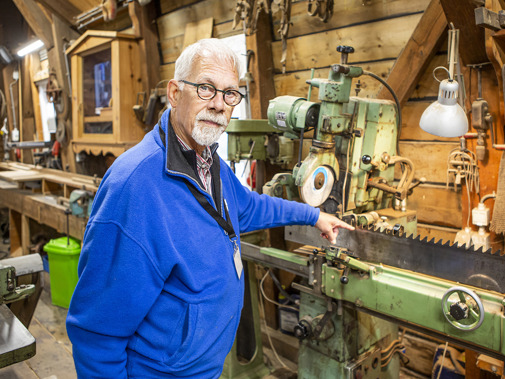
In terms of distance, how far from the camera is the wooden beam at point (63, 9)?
13.5 feet

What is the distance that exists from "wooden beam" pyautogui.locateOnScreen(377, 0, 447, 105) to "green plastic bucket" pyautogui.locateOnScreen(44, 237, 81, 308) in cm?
257

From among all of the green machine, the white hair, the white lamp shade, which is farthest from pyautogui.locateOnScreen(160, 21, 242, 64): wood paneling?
the white hair

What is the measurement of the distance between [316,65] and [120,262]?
196 centimetres

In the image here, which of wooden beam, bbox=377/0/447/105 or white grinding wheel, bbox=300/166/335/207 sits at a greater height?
wooden beam, bbox=377/0/447/105

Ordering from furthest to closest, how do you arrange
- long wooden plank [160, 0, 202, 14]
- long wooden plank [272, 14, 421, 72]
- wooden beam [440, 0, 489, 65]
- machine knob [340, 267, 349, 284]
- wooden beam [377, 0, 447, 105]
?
long wooden plank [160, 0, 202, 14]
long wooden plank [272, 14, 421, 72]
wooden beam [377, 0, 447, 105]
wooden beam [440, 0, 489, 65]
machine knob [340, 267, 349, 284]

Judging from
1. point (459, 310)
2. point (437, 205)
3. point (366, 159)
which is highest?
point (366, 159)

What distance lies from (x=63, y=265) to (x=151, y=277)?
8.90 ft

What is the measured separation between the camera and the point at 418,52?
6.77 feet

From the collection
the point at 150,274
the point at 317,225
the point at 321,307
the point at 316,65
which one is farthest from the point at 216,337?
the point at 316,65

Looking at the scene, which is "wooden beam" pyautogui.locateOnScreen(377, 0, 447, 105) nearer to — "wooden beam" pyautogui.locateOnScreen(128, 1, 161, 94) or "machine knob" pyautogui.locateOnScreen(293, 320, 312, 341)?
"machine knob" pyautogui.locateOnScreen(293, 320, 312, 341)

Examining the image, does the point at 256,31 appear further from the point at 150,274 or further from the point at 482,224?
the point at 150,274

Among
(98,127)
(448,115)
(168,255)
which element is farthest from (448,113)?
(98,127)

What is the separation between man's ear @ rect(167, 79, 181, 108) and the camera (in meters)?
1.17

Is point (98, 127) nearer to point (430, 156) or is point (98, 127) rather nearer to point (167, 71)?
point (167, 71)
